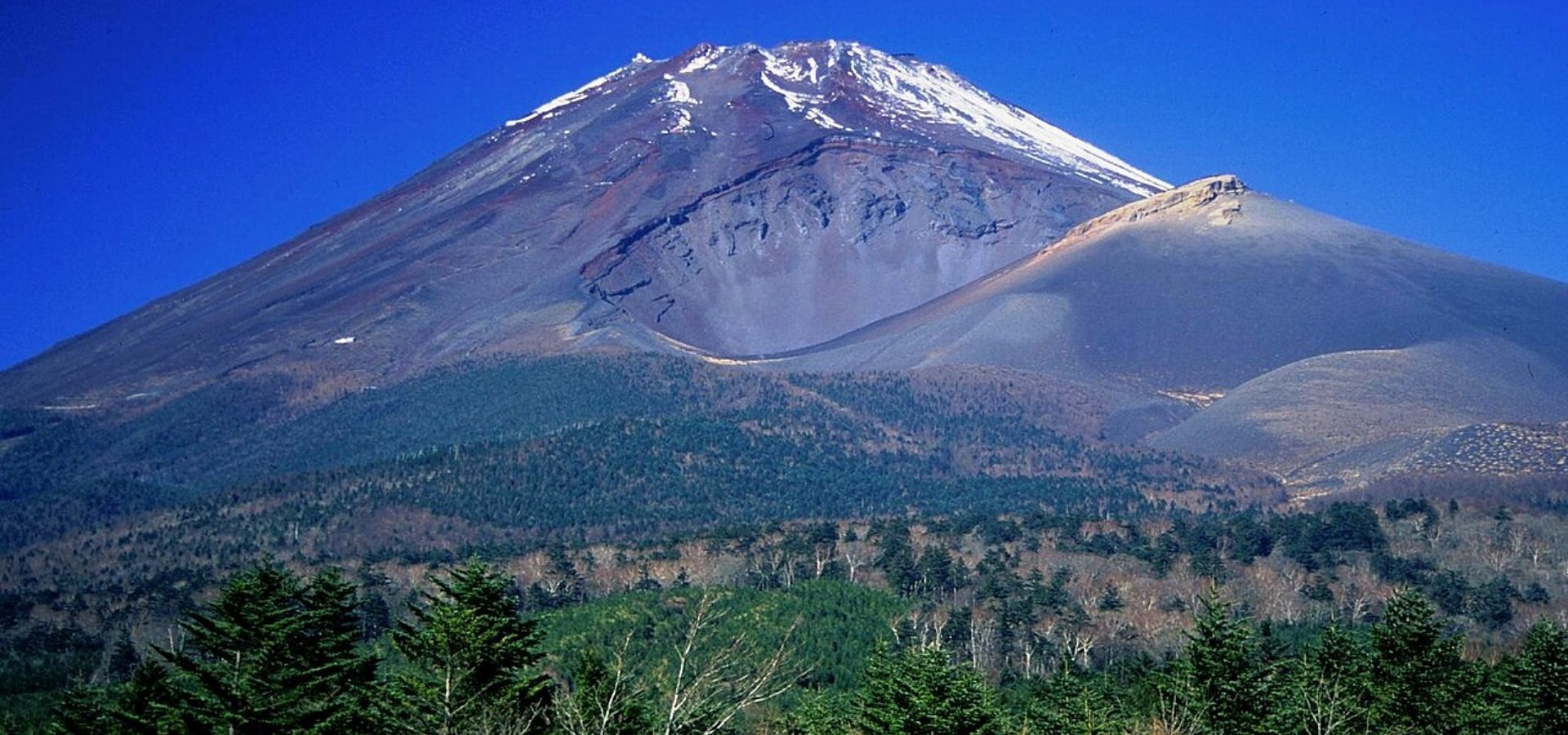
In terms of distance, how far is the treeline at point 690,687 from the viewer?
32.2 meters

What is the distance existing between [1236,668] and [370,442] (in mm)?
155382

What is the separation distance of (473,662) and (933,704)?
9338 mm

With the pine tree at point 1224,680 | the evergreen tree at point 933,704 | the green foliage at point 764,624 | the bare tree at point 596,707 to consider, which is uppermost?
the bare tree at point 596,707

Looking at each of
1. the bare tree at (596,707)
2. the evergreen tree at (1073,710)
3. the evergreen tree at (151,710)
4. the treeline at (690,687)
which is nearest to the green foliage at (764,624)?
the evergreen tree at (1073,710)

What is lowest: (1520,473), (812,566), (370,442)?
(1520,473)

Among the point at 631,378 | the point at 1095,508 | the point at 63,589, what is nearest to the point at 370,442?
the point at 631,378

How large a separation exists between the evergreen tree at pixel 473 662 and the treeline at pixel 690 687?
0.05 metres

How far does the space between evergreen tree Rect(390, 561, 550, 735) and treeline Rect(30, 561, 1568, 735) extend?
5 centimetres

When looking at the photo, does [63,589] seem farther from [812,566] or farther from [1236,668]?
[1236,668]

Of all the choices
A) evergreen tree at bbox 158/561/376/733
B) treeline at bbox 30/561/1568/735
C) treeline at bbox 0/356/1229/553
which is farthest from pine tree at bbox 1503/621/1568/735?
treeline at bbox 0/356/1229/553

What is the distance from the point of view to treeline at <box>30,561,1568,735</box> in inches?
1268

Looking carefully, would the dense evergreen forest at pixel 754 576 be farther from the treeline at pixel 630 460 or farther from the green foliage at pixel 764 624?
the treeline at pixel 630 460

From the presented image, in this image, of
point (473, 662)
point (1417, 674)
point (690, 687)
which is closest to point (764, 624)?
point (1417, 674)

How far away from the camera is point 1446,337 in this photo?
19000 centimetres
